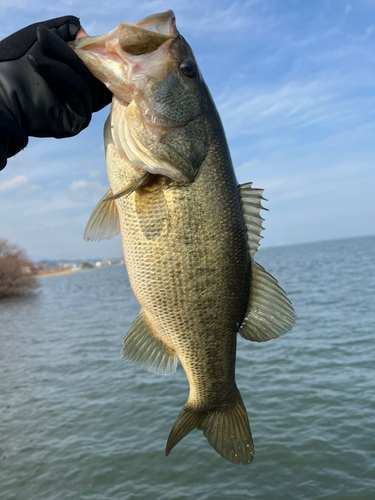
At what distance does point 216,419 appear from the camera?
3.13 meters

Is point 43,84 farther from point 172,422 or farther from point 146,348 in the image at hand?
point 172,422

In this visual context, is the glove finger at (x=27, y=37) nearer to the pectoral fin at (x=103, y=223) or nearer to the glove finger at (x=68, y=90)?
the glove finger at (x=68, y=90)

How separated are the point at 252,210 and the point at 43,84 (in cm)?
152

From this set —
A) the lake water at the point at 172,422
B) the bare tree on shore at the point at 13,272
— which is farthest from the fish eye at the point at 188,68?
the bare tree on shore at the point at 13,272

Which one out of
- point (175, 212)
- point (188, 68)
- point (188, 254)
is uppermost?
point (188, 68)

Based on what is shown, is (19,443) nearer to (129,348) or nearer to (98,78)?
(129,348)

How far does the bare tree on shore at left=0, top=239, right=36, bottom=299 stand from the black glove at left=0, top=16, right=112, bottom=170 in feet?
209

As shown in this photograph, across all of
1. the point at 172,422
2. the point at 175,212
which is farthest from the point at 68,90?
the point at 172,422

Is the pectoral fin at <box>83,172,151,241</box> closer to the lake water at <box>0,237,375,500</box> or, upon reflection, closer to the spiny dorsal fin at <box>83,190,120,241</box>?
the spiny dorsal fin at <box>83,190,120,241</box>

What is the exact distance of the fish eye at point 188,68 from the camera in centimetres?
250

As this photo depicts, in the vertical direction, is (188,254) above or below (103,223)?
below

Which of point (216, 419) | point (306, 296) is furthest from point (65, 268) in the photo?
point (216, 419)

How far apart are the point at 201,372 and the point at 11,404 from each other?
440 inches

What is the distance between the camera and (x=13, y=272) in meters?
62.5
